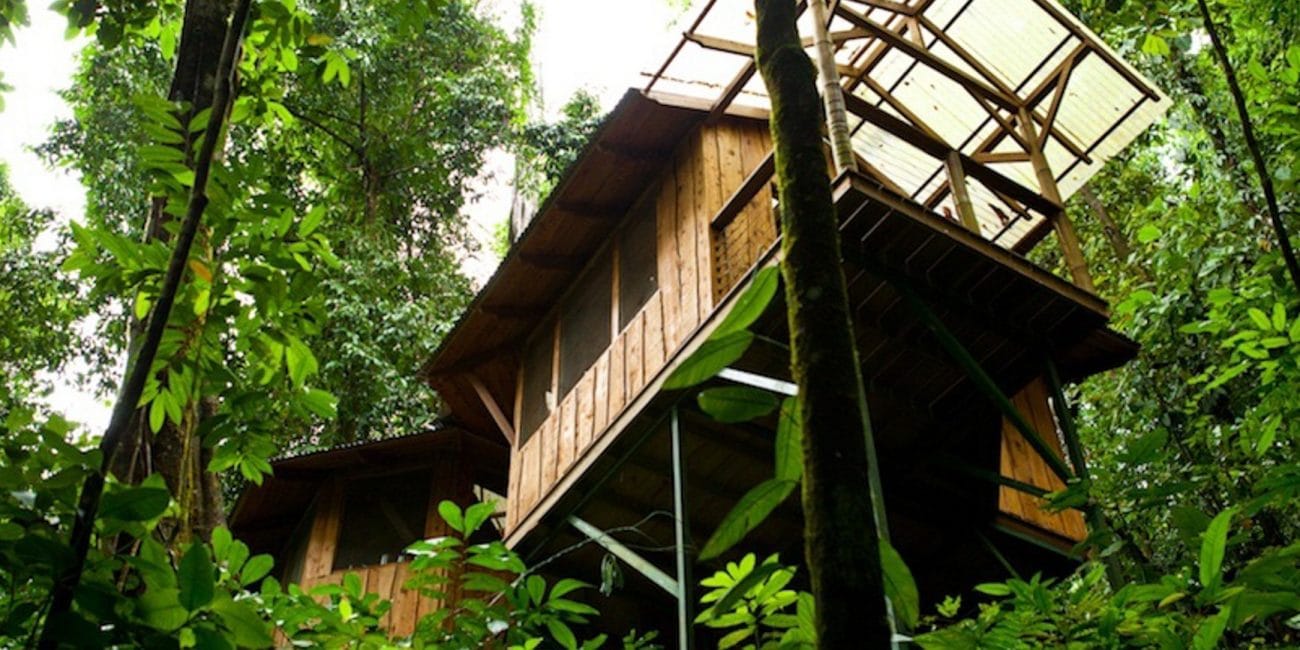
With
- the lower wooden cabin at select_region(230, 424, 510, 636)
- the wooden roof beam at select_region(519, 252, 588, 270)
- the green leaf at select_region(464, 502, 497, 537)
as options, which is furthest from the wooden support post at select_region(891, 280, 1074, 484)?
the lower wooden cabin at select_region(230, 424, 510, 636)

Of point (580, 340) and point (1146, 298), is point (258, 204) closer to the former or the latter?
point (1146, 298)

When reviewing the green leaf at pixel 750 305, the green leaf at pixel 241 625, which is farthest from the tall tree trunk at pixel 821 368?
the green leaf at pixel 241 625

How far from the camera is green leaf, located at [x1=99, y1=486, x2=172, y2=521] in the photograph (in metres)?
1.39

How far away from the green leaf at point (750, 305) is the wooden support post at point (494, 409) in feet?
29.8

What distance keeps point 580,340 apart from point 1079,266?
448cm

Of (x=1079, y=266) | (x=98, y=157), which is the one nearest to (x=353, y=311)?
(x=98, y=157)

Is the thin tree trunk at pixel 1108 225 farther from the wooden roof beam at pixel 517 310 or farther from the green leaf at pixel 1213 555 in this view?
the green leaf at pixel 1213 555

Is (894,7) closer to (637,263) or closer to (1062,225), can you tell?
(1062,225)

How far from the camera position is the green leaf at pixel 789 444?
3.45ft

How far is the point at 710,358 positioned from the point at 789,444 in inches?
5.0

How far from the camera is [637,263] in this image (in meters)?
8.70

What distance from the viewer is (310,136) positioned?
16500 mm

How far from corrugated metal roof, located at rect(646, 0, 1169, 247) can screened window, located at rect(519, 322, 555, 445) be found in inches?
117

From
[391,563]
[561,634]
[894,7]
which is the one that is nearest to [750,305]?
[561,634]
